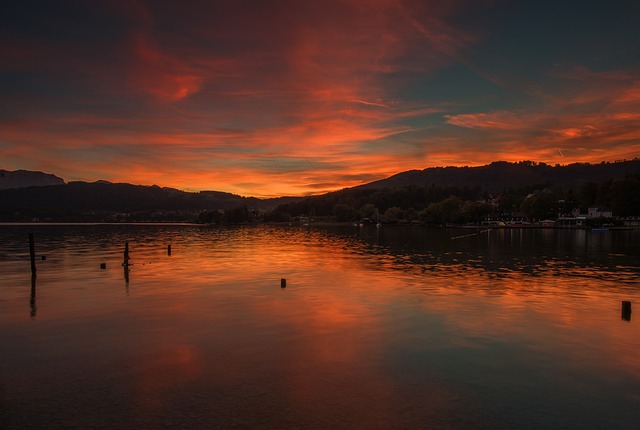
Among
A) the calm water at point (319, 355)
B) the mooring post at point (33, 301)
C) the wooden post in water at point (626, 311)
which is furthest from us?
the mooring post at point (33, 301)

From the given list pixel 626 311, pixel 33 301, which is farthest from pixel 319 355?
pixel 33 301

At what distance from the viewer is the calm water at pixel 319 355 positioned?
15320 millimetres

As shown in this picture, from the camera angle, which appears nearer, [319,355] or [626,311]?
[319,355]

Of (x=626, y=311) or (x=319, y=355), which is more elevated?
(x=626, y=311)

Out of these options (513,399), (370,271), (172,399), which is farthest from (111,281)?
(513,399)

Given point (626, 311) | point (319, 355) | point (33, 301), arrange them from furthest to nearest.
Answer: point (33, 301) < point (626, 311) < point (319, 355)

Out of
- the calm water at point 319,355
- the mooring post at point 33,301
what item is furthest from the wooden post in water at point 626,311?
the mooring post at point 33,301

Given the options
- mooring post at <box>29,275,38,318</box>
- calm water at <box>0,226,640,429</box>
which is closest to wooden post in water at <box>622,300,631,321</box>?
calm water at <box>0,226,640,429</box>

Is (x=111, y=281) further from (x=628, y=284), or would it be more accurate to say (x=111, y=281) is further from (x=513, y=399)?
(x=628, y=284)

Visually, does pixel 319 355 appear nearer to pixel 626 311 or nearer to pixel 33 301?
pixel 626 311

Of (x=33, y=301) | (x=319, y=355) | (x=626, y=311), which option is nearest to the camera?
(x=319, y=355)

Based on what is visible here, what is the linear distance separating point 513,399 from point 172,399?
1306 cm

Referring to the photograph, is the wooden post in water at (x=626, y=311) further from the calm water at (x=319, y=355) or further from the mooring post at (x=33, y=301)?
the mooring post at (x=33, y=301)

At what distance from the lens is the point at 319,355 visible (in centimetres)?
2195
